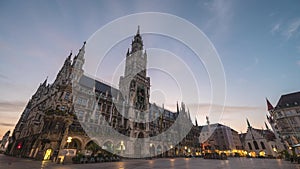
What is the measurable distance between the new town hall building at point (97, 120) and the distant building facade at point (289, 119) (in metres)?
32.0

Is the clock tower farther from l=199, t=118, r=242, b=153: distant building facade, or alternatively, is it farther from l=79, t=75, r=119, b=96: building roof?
l=199, t=118, r=242, b=153: distant building facade

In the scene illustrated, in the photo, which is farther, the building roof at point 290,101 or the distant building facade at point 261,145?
the distant building facade at point 261,145

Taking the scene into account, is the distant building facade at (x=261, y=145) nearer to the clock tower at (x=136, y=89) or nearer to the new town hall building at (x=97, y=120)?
the new town hall building at (x=97, y=120)

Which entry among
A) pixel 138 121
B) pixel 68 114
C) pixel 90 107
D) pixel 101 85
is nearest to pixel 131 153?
pixel 138 121

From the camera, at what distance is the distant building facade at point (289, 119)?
42.2m

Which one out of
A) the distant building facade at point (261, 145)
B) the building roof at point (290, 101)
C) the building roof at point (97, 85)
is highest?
the building roof at point (97, 85)

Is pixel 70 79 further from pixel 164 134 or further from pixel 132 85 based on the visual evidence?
pixel 164 134

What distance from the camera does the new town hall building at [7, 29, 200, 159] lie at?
94.9 feet

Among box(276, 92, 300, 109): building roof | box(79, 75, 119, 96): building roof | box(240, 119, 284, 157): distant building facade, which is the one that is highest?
box(79, 75, 119, 96): building roof

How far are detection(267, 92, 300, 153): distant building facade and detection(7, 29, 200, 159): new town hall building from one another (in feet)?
105

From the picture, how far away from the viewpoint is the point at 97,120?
1415 inches

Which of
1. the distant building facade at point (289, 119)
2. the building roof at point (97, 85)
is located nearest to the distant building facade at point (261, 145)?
the distant building facade at point (289, 119)

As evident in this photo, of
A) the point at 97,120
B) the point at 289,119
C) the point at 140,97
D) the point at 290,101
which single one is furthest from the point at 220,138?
the point at 97,120

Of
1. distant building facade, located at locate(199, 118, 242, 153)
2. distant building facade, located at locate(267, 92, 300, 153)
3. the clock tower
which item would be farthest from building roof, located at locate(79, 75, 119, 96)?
distant building facade, located at locate(199, 118, 242, 153)
